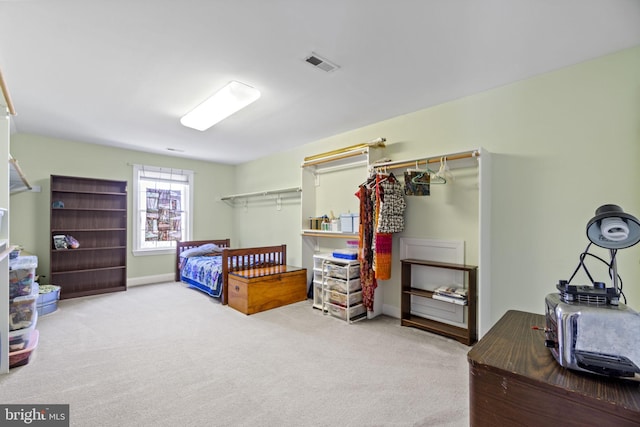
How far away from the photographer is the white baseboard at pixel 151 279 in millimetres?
5071

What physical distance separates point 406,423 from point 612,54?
3015mm

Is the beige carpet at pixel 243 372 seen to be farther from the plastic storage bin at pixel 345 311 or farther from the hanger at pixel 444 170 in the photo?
the hanger at pixel 444 170

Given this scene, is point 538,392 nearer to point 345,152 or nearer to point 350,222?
point 350,222

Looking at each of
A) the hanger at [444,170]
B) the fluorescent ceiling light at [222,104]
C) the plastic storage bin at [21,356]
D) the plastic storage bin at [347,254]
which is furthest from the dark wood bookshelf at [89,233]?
the hanger at [444,170]

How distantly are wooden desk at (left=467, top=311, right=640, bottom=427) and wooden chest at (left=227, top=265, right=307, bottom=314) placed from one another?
3019mm

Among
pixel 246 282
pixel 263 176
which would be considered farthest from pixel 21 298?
pixel 263 176

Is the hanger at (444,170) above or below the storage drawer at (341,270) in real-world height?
above

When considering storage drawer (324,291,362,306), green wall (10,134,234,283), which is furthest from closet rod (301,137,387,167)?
green wall (10,134,234,283)

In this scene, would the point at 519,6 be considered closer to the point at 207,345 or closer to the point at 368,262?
the point at 368,262

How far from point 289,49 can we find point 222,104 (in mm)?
1125

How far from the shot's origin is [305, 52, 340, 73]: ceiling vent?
7.15ft

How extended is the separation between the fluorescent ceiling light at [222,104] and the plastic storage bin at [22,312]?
229 cm

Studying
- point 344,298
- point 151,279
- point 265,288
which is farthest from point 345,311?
point 151,279

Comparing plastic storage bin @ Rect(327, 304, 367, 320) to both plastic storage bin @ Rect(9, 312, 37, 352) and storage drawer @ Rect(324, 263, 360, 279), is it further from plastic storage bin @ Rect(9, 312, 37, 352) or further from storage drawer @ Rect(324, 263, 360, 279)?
plastic storage bin @ Rect(9, 312, 37, 352)
